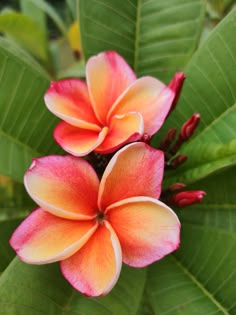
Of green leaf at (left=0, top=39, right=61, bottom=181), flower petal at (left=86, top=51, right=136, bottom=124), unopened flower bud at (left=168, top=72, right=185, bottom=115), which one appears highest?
unopened flower bud at (left=168, top=72, right=185, bottom=115)

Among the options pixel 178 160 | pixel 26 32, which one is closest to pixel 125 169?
pixel 178 160

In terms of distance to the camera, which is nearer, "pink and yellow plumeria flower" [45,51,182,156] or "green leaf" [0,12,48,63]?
"pink and yellow plumeria flower" [45,51,182,156]

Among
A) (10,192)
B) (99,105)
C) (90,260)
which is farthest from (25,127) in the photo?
(10,192)

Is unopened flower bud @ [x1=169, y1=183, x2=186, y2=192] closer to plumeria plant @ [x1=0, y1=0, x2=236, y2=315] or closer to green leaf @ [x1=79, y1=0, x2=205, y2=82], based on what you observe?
plumeria plant @ [x1=0, y1=0, x2=236, y2=315]

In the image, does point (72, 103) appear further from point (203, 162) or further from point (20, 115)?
point (203, 162)

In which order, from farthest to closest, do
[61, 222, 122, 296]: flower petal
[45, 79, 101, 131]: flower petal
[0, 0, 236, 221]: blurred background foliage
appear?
[0, 0, 236, 221]: blurred background foliage
[45, 79, 101, 131]: flower petal
[61, 222, 122, 296]: flower petal

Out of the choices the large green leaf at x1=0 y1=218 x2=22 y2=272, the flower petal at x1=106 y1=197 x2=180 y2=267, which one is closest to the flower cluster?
the flower petal at x1=106 y1=197 x2=180 y2=267

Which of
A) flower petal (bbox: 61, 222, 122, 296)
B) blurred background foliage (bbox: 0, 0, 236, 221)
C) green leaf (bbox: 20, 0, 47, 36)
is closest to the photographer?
flower petal (bbox: 61, 222, 122, 296)

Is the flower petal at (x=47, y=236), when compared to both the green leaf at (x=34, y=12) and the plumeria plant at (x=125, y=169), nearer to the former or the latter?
the plumeria plant at (x=125, y=169)
